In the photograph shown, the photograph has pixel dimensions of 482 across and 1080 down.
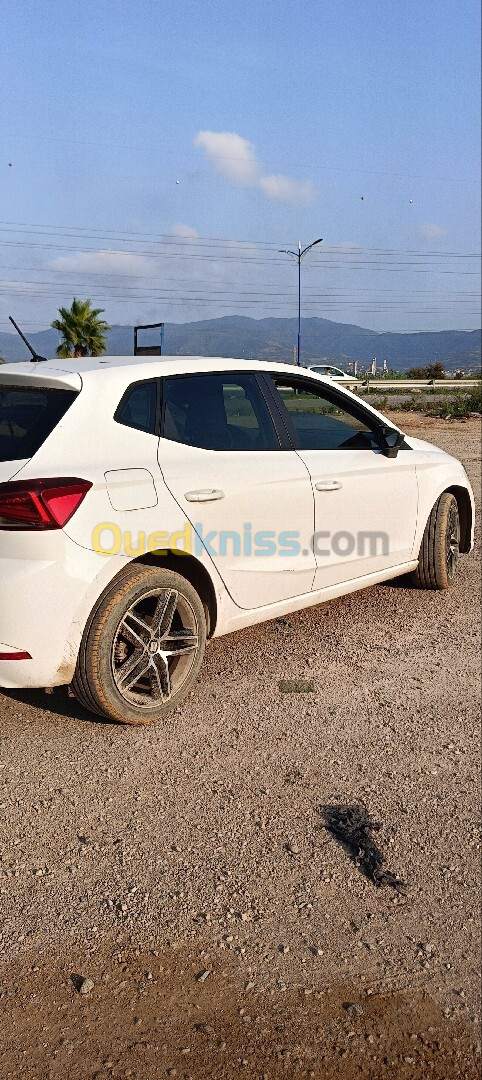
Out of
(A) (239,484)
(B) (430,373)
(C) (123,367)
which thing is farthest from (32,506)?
(B) (430,373)

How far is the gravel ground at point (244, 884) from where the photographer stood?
231 centimetres

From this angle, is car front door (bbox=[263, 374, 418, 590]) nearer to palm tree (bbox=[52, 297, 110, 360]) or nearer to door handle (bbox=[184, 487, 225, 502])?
door handle (bbox=[184, 487, 225, 502])

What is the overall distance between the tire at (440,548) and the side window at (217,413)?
1752 mm

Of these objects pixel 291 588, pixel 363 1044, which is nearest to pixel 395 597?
pixel 291 588

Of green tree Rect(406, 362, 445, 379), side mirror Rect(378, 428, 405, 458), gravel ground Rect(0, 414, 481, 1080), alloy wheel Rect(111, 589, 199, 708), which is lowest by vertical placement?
gravel ground Rect(0, 414, 481, 1080)

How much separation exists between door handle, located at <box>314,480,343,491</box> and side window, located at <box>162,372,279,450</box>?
0.33 metres

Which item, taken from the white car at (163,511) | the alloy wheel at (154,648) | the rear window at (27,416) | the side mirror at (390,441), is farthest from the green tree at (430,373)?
the rear window at (27,416)

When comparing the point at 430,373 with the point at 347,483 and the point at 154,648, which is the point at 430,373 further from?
the point at 154,648

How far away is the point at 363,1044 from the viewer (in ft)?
7.57

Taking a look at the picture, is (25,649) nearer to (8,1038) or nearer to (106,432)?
(106,432)

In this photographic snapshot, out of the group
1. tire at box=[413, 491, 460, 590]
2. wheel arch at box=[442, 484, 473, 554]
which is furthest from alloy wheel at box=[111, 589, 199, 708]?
wheel arch at box=[442, 484, 473, 554]

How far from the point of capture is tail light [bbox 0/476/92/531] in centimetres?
346

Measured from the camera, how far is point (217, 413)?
4.46m

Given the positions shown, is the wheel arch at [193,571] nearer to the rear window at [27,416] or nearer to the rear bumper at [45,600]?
the rear bumper at [45,600]
